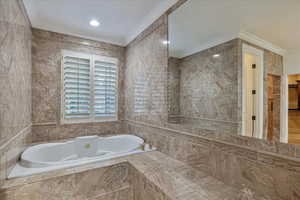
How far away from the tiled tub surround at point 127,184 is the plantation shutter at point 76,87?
1.44 metres

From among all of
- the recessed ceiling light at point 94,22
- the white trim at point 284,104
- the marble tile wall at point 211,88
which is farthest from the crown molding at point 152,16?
the white trim at point 284,104

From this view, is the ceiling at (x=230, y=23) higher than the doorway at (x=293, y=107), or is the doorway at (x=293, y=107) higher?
the ceiling at (x=230, y=23)

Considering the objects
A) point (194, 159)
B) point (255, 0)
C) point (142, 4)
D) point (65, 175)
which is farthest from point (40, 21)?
point (194, 159)

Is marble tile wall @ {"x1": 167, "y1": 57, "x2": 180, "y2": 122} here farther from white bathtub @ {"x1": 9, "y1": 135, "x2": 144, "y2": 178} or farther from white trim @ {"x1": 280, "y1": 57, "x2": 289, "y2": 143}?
white trim @ {"x1": 280, "y1": 57, "x2": 289, "y2": 143}

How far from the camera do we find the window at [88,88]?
266 centimetres

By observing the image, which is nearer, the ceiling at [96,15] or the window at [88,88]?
the ceiling at [96,15]

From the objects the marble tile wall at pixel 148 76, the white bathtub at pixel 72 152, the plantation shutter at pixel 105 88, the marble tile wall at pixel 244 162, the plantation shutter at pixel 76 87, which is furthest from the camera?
the plantation shutter at pixel 105 88

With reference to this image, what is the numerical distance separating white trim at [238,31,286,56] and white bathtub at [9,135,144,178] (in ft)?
5.68

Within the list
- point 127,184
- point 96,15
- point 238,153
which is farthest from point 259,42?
point 96,15

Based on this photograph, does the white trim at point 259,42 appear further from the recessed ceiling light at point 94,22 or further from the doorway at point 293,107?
the recessed ceiling light at point 94,22

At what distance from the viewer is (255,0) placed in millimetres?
1128

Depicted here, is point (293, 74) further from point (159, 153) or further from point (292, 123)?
point (159, 153)

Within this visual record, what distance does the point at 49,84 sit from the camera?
8.30 ft

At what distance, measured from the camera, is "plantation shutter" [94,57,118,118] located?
114 inches
